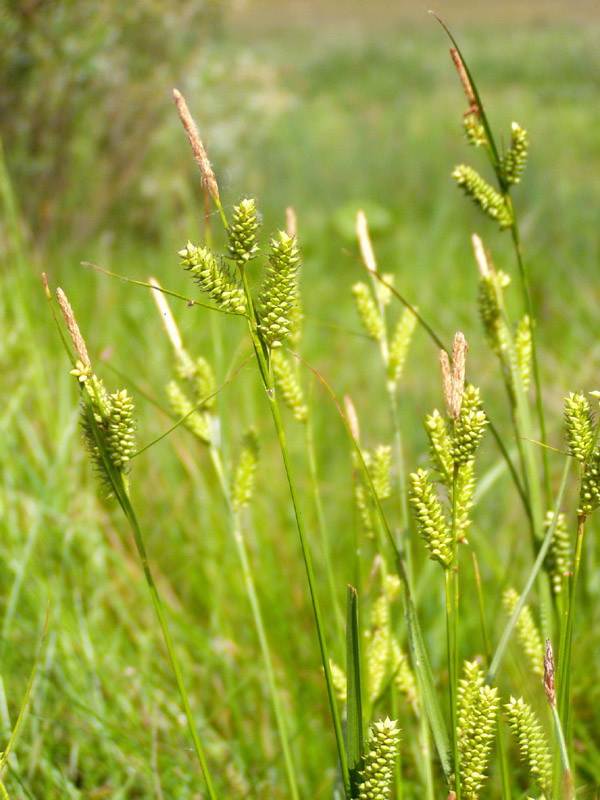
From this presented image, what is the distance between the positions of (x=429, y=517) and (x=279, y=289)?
17 cm

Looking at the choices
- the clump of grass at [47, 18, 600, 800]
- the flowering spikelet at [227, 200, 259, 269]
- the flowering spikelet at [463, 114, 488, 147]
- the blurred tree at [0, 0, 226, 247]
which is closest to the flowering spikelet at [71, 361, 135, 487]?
the clump of grass at [47, 18, 600, 800]

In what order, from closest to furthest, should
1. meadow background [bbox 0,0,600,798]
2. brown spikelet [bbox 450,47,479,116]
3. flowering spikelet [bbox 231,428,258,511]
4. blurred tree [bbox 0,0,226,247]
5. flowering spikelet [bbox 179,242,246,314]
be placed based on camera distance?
flowering spikelet [bbox 179,242,246,314], brown spikelet [bbox 450,47,479,116], flowering spikelet [bbox 231,428,258,511], meadow background [bbox 0,0,600,798], blurred tree [bbox 0,0,226,247]

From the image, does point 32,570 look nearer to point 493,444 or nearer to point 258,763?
point 258,763

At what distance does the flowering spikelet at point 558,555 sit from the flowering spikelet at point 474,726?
0.16 meters

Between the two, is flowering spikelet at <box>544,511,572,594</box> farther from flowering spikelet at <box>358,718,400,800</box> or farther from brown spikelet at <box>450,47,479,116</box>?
brown spikelet at <box>450,47,479,116</box>

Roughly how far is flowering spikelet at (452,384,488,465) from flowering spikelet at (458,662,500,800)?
0.14 m

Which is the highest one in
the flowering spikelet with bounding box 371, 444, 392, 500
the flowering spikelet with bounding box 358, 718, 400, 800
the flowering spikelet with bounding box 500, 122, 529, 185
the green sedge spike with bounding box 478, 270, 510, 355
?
the flowering spikelet with bounding box 500, 122, 529, 185

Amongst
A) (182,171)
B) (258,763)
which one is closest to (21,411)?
(258,763)

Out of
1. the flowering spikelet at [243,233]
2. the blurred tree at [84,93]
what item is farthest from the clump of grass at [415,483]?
the blurred tree at [84,93]

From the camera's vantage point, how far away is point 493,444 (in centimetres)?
172

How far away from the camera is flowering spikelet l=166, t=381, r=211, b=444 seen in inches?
25.5

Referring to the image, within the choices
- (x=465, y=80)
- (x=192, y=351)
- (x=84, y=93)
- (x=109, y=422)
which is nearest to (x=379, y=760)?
(x=109, y=422)

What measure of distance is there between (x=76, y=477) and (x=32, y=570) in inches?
10.3

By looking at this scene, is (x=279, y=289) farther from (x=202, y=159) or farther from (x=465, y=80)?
(x=465, y=80)
